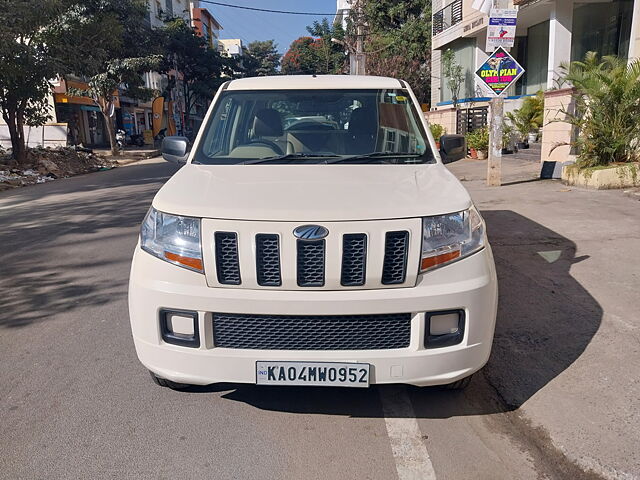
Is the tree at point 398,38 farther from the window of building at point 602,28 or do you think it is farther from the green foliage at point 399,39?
the window of building at point 602,28

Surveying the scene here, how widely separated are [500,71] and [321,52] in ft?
147

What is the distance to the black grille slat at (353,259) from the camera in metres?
2.76

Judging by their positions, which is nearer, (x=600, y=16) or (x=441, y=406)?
(x=441, y=406)

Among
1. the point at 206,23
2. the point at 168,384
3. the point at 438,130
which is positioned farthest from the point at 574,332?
the point at 206,23

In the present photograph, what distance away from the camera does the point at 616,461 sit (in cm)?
272

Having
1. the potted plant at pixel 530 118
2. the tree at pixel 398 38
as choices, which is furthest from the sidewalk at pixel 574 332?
the tree at pixel 398 38

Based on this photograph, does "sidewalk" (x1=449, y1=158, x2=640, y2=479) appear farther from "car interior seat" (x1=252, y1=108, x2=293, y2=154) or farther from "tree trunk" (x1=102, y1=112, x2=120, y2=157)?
"tree trunk" (x1=102, y1=112, x2=120, y2=157)

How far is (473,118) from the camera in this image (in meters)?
21.9

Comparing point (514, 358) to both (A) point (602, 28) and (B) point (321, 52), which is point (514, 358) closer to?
(A) point (602, 28)

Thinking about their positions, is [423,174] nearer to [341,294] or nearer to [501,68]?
[341,294]

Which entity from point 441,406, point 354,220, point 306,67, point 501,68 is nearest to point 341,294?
point 354,220

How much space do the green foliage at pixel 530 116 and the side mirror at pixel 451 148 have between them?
1355cm

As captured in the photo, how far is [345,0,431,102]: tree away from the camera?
3239 cm

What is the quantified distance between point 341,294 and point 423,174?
1139mm
